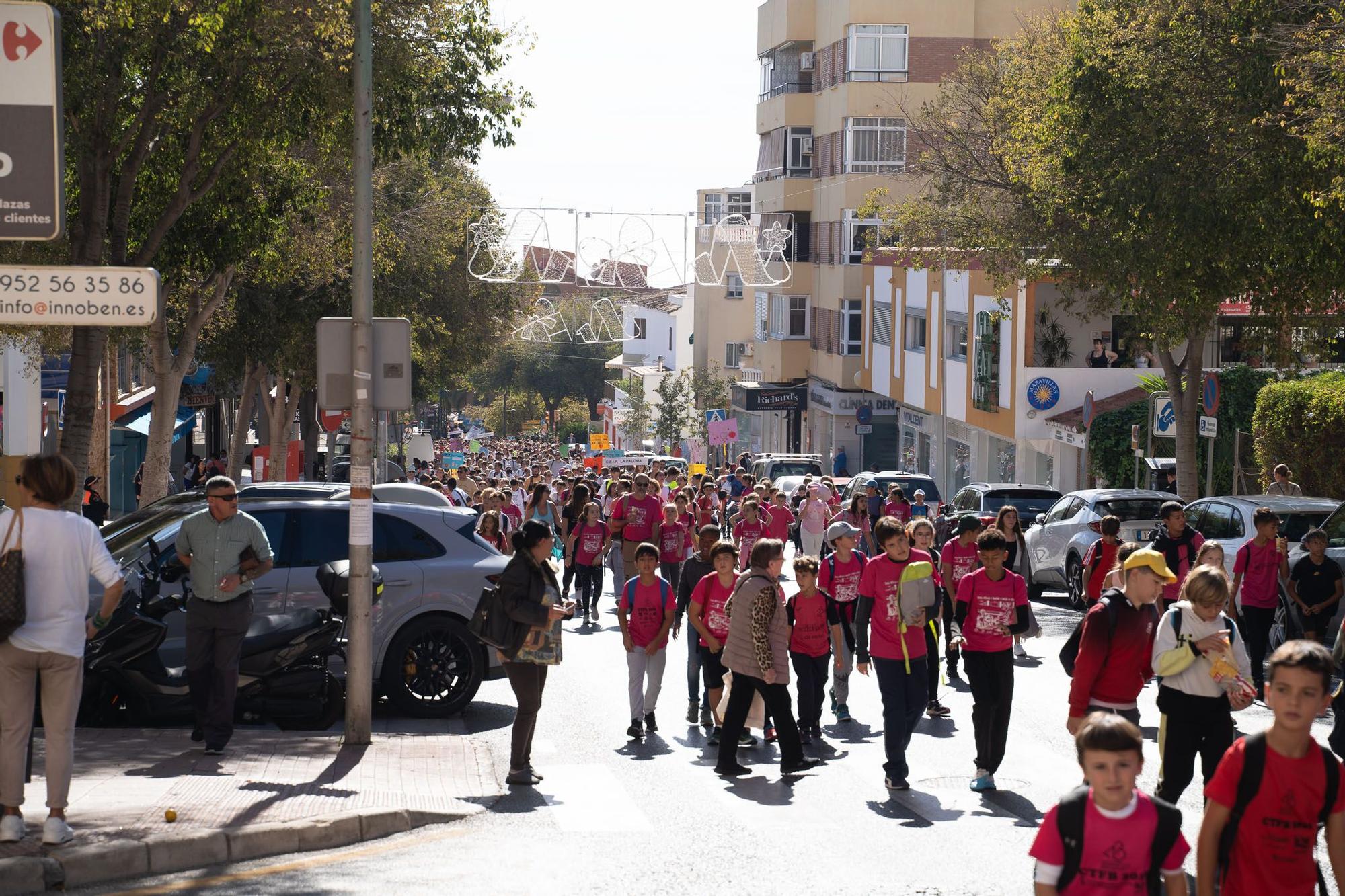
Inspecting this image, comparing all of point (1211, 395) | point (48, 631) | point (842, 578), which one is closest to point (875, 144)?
point (1211, 395)

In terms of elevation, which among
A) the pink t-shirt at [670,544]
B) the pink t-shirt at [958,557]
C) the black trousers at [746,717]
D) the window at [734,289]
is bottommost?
the black trousers at [746,717]

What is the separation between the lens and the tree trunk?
37.9 metres

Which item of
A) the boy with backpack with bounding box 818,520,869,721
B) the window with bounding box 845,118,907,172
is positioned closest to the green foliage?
the boy with backpack with bounding box 818,520,869,721

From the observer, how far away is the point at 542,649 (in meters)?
10.7

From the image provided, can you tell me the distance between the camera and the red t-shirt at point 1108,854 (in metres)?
4.96

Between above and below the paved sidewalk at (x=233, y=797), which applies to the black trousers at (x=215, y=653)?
above

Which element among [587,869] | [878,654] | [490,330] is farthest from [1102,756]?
[490,330]

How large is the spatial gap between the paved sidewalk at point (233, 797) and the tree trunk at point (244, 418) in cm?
2618

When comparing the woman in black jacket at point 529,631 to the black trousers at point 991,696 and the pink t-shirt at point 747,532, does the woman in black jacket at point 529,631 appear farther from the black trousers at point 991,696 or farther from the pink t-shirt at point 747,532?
the pink t-shirt at point 747,532

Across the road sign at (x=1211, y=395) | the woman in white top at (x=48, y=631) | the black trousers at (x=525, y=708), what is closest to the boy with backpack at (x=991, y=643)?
the black trousers at (x=525, y=708)

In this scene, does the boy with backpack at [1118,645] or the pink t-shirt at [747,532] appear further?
the pink t-shirt at [747,532]

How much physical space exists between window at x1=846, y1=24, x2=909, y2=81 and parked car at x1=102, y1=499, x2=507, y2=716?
4332cm

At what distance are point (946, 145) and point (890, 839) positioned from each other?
29153mm

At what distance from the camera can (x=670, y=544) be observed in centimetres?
2002
